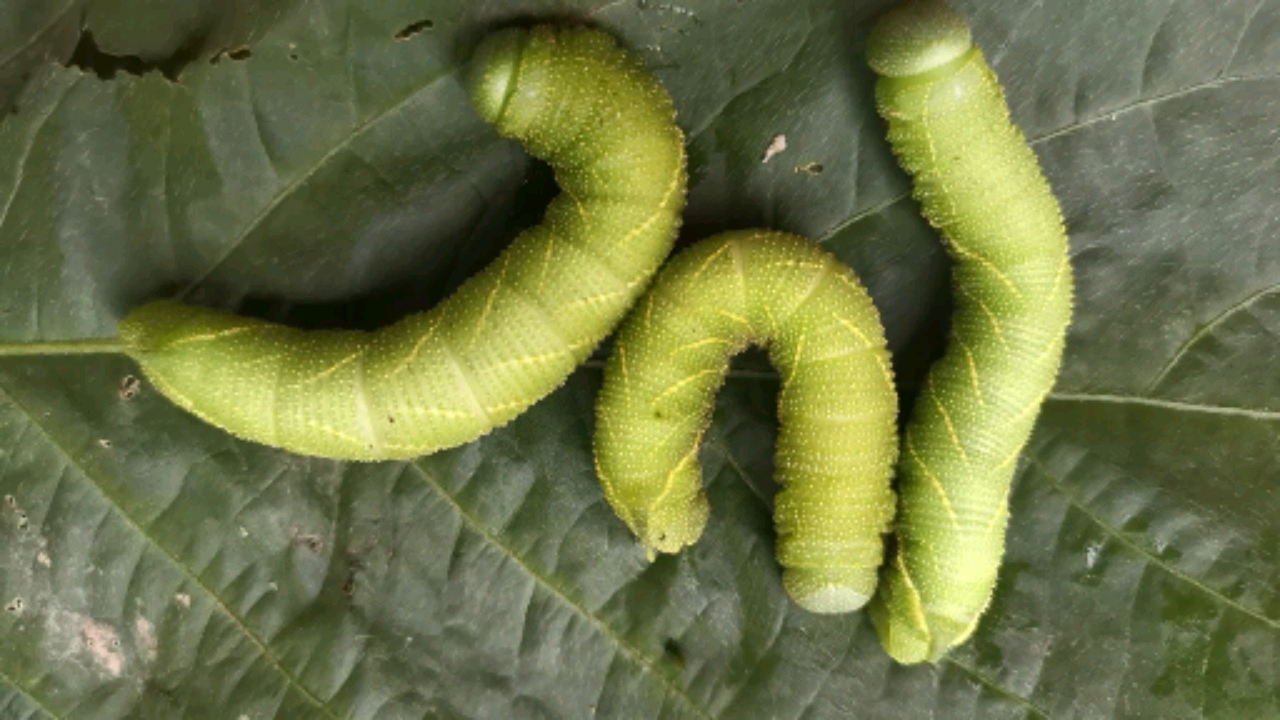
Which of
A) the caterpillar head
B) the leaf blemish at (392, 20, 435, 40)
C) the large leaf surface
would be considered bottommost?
the large leaf surface

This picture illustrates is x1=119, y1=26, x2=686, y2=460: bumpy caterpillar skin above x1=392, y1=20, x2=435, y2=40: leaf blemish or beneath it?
beneath

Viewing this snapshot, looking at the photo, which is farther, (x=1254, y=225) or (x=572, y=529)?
(x=572, y=529)

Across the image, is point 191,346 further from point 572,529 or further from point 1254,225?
point 1254,225

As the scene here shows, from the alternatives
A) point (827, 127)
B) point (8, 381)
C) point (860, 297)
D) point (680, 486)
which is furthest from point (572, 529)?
point (8, 381)

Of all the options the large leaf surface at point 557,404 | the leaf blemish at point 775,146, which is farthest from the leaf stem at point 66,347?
the leaf blemish at point 775,146

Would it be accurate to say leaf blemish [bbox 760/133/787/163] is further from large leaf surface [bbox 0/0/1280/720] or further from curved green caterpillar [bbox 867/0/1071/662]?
curved green caterpillar [bbox 867/0/1071/662]

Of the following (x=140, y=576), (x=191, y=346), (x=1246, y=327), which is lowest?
(x=140, y=576)

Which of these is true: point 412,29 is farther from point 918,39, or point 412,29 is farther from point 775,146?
point 918,39

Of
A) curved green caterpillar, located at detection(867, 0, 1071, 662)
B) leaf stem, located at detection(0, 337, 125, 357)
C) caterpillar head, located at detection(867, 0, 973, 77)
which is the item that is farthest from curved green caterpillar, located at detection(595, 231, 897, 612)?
leaf stem, located at detection(0, 337, 125, 357)
